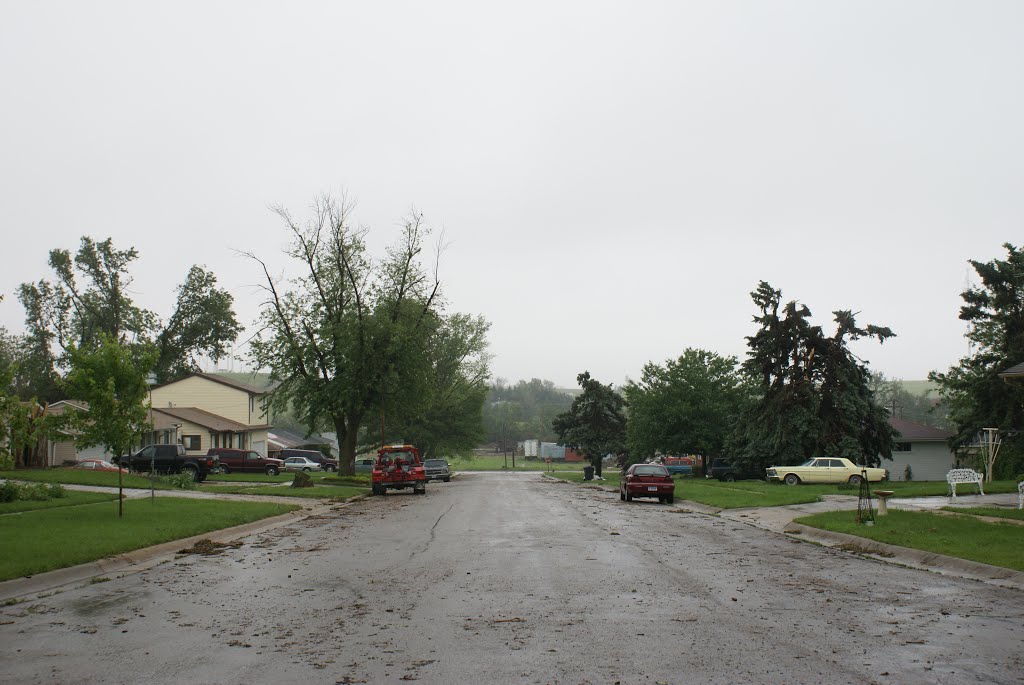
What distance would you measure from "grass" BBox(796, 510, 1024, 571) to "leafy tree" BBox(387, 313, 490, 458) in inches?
2028

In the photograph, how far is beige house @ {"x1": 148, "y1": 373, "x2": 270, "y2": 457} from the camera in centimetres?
6097

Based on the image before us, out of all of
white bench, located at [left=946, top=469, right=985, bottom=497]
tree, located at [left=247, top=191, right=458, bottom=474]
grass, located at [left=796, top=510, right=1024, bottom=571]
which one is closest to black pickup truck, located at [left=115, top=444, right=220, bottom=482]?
tree, located at [left=247, top=191, right=458, bottom=474]

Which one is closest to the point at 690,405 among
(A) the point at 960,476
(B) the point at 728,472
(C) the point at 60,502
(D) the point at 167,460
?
(B) the point at 728,472

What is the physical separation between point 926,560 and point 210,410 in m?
62.9

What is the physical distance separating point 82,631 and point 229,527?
11.4 m

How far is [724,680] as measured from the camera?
21.0ft

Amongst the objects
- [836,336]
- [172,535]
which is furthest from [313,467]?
[172,535]

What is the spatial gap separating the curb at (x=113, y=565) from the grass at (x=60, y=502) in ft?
18.7

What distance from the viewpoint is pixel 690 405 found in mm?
52562

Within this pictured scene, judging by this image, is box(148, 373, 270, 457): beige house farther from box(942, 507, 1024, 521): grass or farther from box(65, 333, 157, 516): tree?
box(942, 507, 1024, 521): grass

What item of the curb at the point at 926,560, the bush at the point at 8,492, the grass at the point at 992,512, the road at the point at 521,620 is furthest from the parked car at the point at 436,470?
the road at the point at 521,620

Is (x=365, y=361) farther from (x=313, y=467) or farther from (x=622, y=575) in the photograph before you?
(x=622, y=575)

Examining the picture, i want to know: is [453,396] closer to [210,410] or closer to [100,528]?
[210,410]

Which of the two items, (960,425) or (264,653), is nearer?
(264,653)
